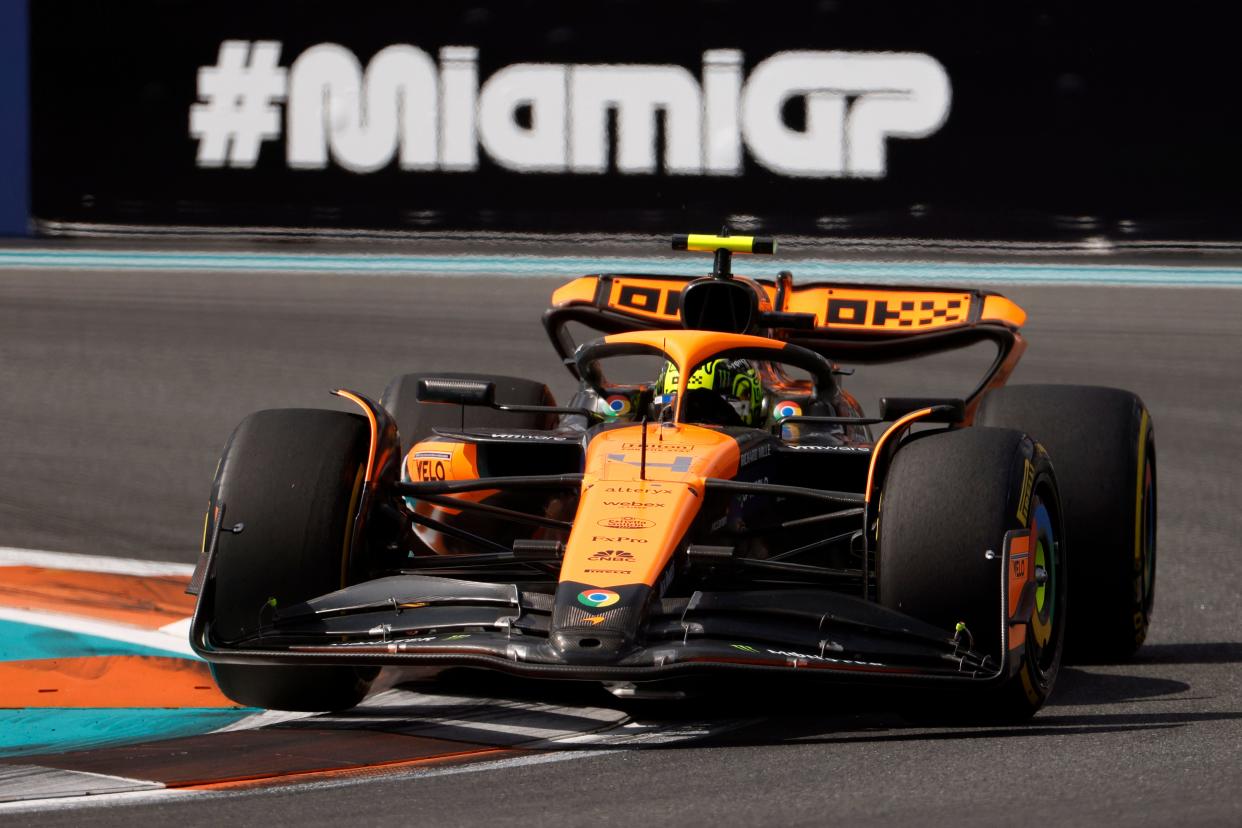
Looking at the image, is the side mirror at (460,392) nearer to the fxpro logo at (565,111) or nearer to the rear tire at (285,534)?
the rear tire at (285,534)

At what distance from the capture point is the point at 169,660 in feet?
21.5

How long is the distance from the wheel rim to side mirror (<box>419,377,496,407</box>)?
1.80 metres

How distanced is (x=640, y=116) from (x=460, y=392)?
953 centimetres

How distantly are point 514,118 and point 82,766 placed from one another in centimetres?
1152

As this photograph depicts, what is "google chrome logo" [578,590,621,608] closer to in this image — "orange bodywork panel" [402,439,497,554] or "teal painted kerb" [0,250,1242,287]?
"orange bodywork panel" [402,439,497,554]

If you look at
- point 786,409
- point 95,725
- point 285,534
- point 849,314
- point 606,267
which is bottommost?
point 95,725

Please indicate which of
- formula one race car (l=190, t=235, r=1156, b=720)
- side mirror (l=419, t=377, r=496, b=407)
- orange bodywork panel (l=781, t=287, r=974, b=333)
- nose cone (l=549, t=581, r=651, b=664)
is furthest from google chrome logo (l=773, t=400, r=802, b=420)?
nose cone (l=549, t=581, r=651, b=664)

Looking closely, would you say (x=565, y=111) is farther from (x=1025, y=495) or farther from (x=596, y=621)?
(x=596, y=621)

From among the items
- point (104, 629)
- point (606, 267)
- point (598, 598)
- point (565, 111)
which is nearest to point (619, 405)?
point (598, 598)

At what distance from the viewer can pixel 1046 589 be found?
587 cm

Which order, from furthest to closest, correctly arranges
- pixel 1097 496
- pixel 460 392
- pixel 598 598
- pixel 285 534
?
pixel 460 392 < pixel 1097 496 < pixel 285 534 < pixel 598 598

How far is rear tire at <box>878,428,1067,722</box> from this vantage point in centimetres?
526

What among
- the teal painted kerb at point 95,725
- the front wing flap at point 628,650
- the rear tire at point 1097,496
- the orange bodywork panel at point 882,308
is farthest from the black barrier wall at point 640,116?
the front wing flap at point 628,650

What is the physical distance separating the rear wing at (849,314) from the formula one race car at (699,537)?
688 mm
